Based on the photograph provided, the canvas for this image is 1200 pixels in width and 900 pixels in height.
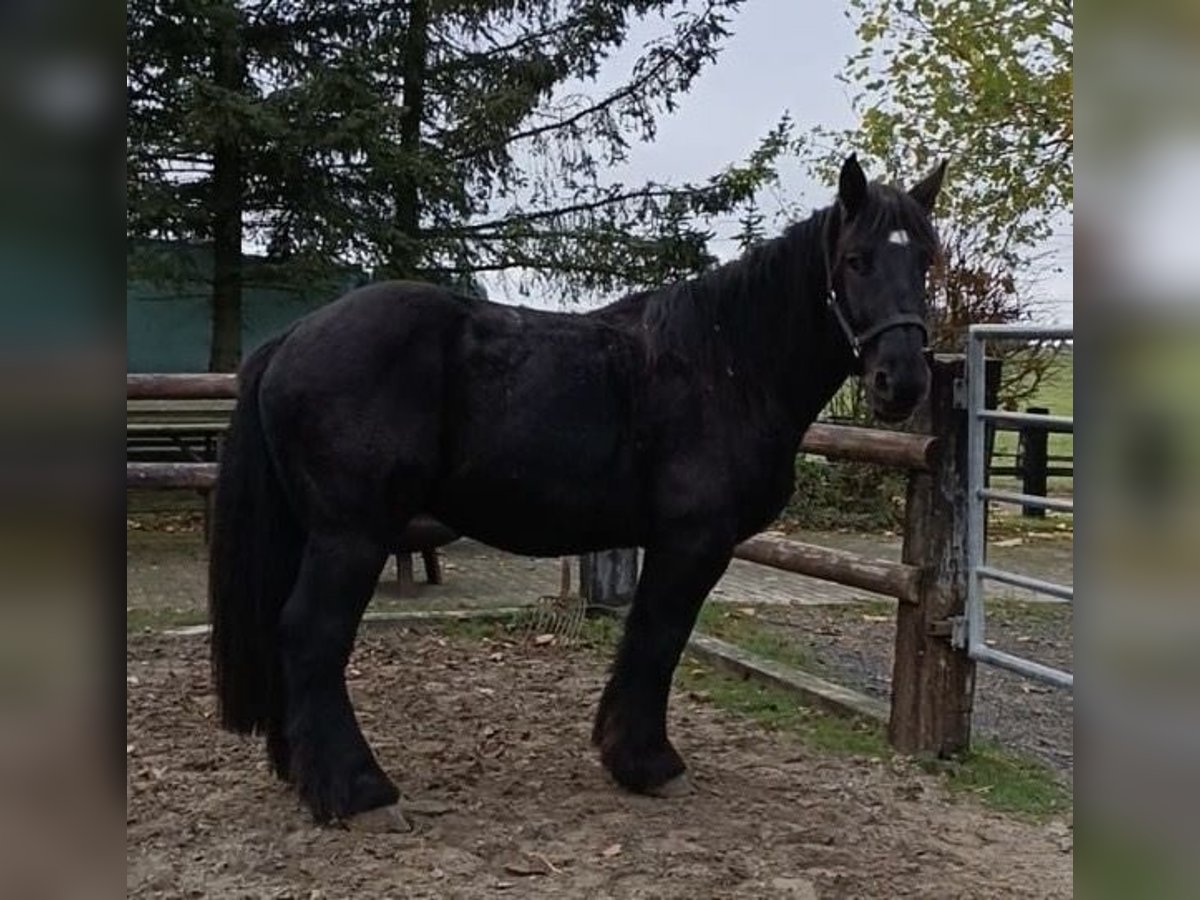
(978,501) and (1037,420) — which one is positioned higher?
(1037,420)

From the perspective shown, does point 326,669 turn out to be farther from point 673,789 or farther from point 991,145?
point 991,145

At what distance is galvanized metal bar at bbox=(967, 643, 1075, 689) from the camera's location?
360cm

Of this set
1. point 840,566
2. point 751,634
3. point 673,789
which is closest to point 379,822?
point 673,789

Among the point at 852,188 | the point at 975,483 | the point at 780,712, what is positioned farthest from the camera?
the point at 780,712

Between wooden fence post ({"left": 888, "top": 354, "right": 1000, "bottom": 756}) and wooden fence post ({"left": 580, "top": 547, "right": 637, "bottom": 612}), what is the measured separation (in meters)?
2.41

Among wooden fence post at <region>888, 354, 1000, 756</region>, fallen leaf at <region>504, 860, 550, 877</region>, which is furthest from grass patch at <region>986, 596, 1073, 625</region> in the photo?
fallen leaf at <region>504, 860, 550, 877</region>

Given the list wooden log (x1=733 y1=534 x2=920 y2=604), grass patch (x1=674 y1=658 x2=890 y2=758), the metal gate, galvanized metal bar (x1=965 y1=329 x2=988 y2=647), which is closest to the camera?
the metal gate

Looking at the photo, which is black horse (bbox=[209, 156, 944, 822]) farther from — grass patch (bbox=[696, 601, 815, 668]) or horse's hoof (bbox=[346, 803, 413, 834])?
grass patch (bbox=[696, 601, 815, 668])

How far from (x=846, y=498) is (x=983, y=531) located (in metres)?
6.46

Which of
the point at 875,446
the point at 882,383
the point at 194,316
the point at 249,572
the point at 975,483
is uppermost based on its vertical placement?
the point at 194,316

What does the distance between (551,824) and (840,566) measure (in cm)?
159

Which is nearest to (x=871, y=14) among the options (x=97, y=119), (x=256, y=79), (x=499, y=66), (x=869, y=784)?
(x=499, y=66)

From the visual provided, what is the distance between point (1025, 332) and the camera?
11.9 feet

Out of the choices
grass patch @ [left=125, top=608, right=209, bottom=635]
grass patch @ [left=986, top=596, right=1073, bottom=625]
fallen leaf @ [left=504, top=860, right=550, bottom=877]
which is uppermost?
Answer: grass patch @ [left=125, top=608, right=209, bottom=635]
